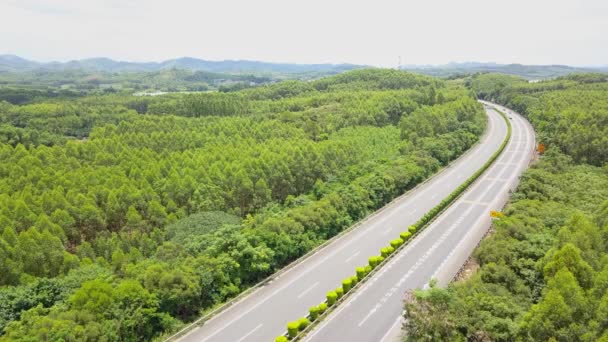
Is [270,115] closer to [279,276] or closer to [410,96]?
[410,96]

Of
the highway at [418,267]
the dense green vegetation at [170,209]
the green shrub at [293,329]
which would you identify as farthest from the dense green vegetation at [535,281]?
the dense green vegetation at [170,209]

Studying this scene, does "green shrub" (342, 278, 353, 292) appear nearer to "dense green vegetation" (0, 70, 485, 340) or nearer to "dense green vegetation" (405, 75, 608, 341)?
"dense green vegetation" (0, 70, 485, 340)

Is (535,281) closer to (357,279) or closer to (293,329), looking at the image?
(357,279)

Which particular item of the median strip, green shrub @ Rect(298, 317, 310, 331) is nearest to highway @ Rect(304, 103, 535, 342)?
the median strip

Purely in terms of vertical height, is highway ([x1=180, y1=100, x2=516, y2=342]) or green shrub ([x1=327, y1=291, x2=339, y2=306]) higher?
green shrub ([x1=327, y1=291, x2=339, y2=306])

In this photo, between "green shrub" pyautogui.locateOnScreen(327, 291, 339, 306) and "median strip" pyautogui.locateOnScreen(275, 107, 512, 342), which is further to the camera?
"green shrub" pyautogui.locateOnScreen(327, 291, 339, 306)

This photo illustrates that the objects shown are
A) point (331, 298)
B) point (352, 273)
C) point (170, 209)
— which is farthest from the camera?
point (170, 209)

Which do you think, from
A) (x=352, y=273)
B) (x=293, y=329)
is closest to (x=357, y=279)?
(x=352, y=273)
